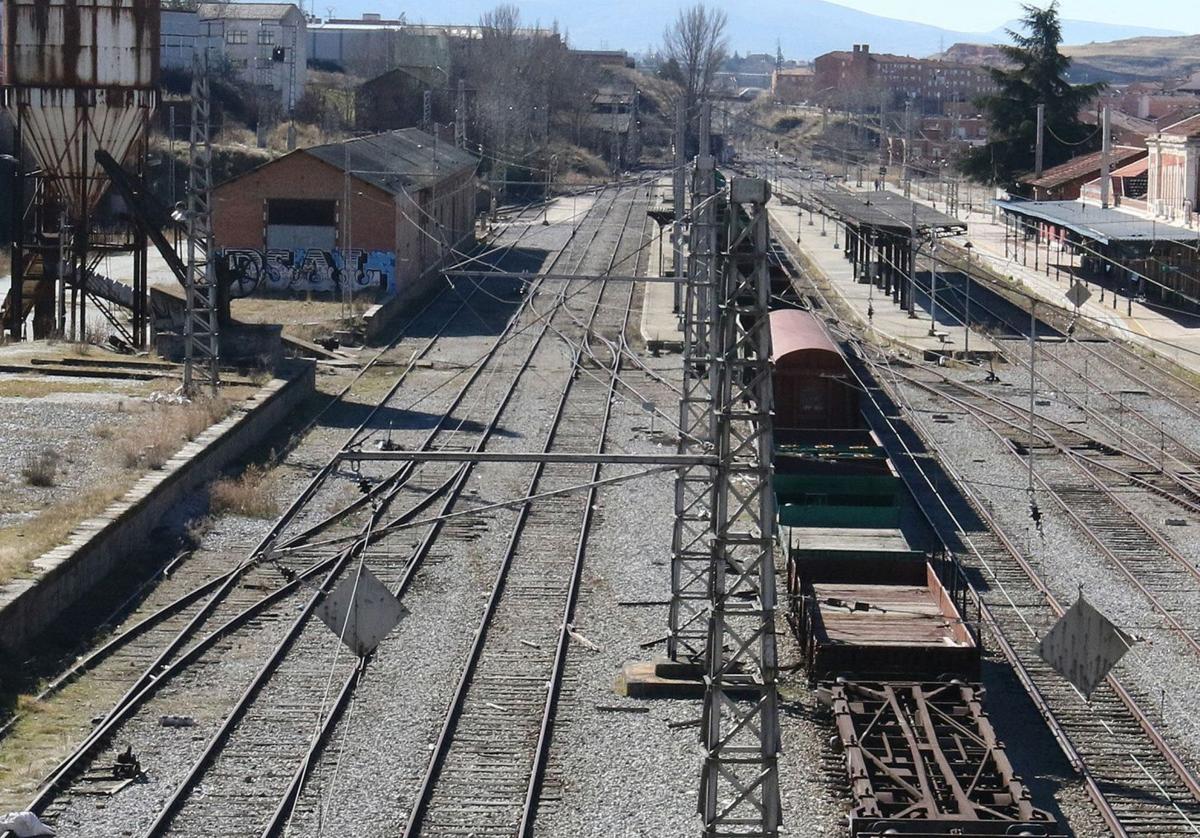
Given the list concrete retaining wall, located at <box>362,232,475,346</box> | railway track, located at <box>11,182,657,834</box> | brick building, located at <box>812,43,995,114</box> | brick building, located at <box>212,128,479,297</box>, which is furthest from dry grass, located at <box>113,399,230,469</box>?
brick building, located at <box>812,43,995,114</box>

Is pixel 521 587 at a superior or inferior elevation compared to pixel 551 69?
inferior

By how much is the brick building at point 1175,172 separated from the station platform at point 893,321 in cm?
887

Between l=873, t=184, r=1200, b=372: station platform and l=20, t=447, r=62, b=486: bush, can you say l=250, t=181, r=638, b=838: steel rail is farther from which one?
l=873, t=184, r=1200, b=372: station platform

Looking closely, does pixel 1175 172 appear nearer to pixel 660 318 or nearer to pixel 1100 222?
pixel 1100 222

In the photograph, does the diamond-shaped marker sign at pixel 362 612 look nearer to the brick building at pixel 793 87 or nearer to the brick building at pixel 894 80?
the brick building at pixel 894 80

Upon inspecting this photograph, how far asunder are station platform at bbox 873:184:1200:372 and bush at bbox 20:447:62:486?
18.0 meters

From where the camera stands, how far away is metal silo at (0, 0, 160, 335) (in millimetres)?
32688

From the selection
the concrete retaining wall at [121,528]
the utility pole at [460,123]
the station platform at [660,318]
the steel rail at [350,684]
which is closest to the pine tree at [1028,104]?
the utility pole at [460,123]

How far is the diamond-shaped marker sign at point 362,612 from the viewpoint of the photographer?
11242mm

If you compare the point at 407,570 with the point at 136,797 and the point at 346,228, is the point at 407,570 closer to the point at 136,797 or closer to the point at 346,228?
the point at 136,797

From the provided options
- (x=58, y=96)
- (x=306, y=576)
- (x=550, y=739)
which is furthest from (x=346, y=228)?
(x=550, y=739)

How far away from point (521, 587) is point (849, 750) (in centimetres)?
685

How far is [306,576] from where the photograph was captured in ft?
64.7

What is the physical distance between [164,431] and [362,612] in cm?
1436
